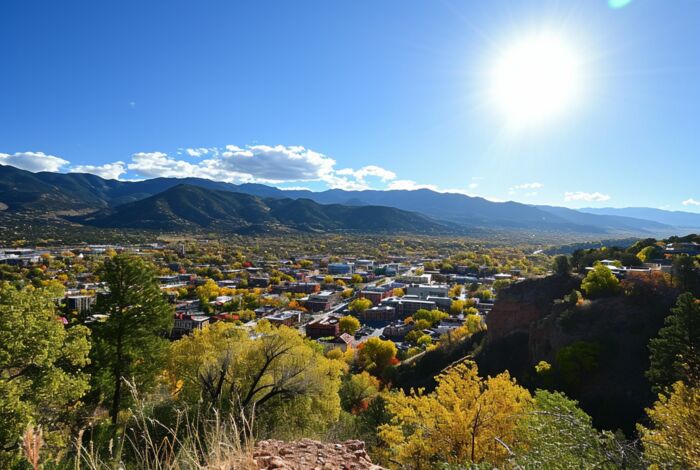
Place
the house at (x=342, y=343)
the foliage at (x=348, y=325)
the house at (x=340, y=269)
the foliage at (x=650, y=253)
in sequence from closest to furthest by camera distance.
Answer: the foliage at (x=650, y=253) → the house at (x=342, y=343) → the foliage at (x=348, y=325) → the house at (x=340, y=269)

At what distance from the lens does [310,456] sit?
6914mm

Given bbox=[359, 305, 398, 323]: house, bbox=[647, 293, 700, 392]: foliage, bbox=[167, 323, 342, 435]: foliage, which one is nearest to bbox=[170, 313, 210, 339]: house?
bbox=[359, 305, 398, 323]: house

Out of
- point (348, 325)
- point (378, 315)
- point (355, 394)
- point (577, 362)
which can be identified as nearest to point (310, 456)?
point (355, 394)

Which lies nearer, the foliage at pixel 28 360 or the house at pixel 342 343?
the foliage at pixel 28 360

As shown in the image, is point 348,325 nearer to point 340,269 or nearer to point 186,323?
point 186,323

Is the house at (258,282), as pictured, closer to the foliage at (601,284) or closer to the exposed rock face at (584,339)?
the exposed rock face at (584,339)

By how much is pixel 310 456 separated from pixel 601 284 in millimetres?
31506

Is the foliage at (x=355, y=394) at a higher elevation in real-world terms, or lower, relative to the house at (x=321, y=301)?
higher

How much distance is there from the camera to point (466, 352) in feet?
122

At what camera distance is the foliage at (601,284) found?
30969mm

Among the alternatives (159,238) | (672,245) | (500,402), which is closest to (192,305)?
(500,402)

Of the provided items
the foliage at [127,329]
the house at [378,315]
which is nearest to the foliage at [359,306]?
the house at [378,315]

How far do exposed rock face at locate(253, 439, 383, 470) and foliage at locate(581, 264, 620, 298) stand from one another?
29583 mm

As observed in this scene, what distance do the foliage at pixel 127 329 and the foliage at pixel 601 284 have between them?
30.4 metres
